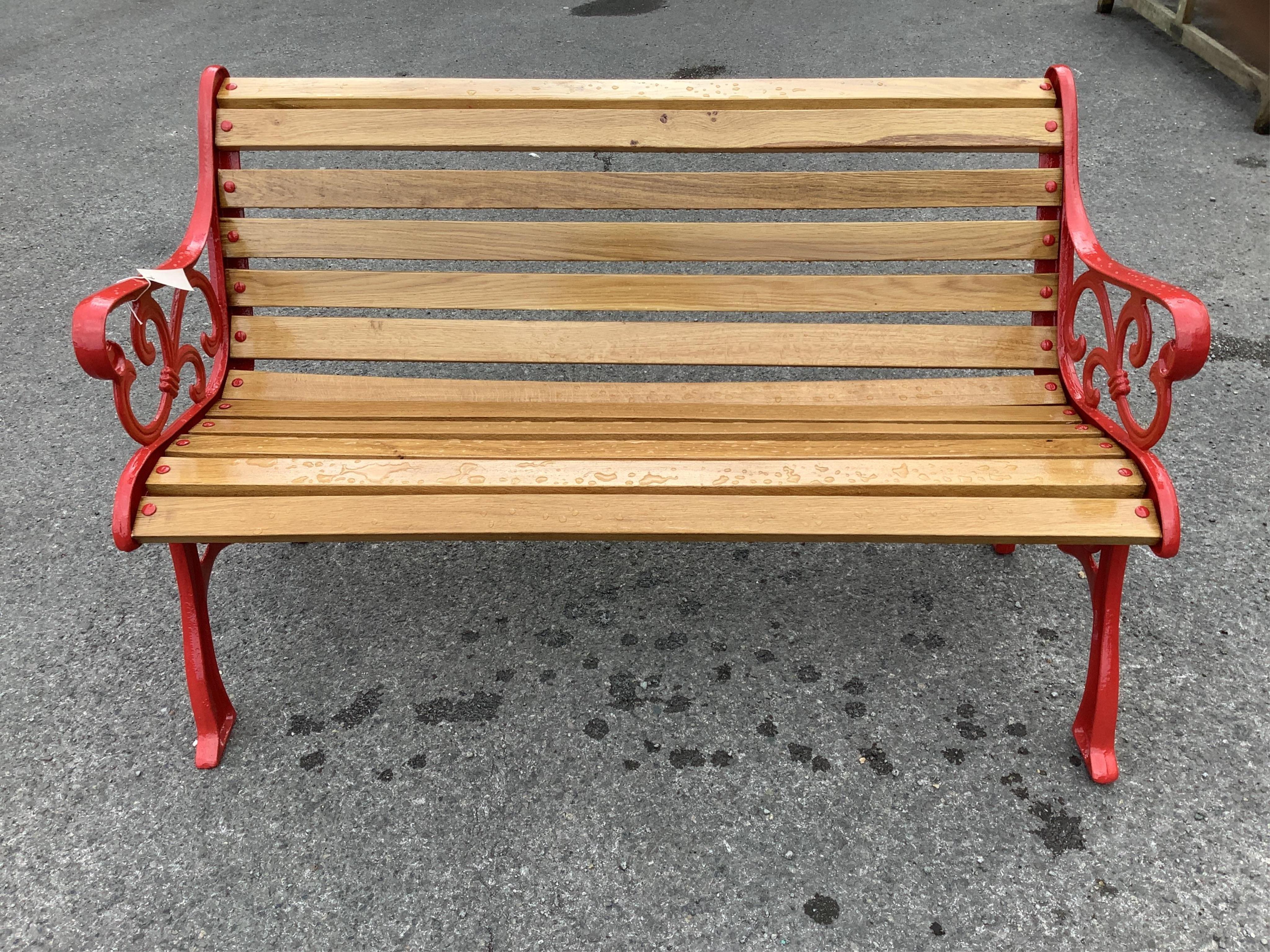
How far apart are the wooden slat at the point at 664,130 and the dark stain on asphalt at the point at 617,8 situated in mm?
5097

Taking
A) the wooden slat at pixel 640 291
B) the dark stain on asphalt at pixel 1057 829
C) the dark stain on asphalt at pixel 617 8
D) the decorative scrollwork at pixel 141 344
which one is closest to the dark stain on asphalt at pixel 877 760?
the dark stain on asphalt at pixel 1057 829

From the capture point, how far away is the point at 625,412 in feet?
7.81

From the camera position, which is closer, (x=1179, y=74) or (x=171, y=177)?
(x=171, y=177)

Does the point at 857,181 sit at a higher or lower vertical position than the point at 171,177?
higher

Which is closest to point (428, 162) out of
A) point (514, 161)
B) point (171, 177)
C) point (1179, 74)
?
point (514, 161)

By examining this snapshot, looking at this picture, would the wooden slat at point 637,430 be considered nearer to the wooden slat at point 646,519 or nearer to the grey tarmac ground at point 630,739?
the wooden slat at point 646,519

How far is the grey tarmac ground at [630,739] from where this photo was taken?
6.33 ft

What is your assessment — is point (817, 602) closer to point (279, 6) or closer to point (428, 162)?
point (428, 162)

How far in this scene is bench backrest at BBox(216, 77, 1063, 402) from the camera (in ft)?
7.82

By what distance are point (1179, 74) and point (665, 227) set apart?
15.5 ft

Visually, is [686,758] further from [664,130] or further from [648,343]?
[664,130]

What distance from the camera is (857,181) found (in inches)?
95.3

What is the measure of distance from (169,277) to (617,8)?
5.80m

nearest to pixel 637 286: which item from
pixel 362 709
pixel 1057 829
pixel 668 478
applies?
pixel 668 478
